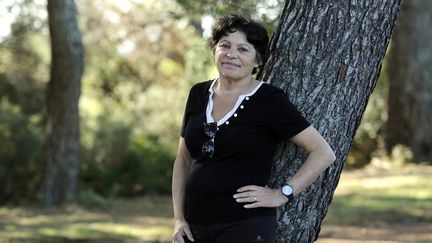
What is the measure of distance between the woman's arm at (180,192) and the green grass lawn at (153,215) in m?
5.57

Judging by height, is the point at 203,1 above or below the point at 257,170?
above

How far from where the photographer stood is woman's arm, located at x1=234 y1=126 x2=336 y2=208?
3.70 m

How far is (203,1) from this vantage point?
827 centimetres

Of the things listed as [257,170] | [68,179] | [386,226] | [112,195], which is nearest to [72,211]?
[68,179]

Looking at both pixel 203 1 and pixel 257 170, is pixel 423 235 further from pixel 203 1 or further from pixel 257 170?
pixel 257 170

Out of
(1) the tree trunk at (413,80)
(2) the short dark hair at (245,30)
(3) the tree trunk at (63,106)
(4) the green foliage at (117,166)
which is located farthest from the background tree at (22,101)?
(2) the short dark hair at (245,30)

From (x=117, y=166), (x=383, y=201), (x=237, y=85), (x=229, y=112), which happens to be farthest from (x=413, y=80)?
(x=229, y=112)

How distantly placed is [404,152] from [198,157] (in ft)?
48.2

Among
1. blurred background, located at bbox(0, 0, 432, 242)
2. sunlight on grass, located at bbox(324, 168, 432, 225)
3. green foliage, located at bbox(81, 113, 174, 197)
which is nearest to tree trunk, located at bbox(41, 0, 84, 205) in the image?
blurred background, located at bbox(0, 0, 432, 242)

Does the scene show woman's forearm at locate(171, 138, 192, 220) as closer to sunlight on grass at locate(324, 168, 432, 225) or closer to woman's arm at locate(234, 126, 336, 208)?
woman's arm at locate(234, 126, 336, 208)

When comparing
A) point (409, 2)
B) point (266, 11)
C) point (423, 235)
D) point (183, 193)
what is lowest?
point (423, 235)

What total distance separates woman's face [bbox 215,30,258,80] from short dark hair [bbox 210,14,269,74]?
21 mm

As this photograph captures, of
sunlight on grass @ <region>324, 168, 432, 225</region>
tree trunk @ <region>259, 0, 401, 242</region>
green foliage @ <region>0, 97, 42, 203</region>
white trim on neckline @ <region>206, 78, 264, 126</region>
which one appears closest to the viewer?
white trim on neckline @ <region>206, 78, 264, 126</region>

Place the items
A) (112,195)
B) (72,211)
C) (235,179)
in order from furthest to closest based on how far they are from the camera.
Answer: (112,195) < (72,211) < (235,179)
